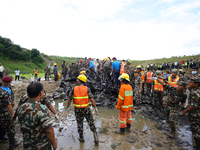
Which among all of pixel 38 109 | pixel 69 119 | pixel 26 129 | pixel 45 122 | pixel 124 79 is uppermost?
pixel 124 79

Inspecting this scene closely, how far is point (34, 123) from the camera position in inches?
67.5

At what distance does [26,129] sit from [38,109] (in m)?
0.36

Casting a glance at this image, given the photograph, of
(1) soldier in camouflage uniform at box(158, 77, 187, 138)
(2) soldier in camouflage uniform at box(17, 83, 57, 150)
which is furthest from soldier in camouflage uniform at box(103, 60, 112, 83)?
(2) soldier in camouflage uniform at box(17, 83, 57, 150)

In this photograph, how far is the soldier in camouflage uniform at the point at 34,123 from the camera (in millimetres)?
1713

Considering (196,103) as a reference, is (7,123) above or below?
below

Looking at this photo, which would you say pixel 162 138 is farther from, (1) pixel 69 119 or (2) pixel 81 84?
(1) pixel 69 119

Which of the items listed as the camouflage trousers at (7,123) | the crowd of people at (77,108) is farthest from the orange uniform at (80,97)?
the camouflage trousers at (7,123)

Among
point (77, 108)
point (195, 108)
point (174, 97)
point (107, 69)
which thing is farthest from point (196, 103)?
point (107, 69)

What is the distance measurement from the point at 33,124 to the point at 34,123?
2 cm

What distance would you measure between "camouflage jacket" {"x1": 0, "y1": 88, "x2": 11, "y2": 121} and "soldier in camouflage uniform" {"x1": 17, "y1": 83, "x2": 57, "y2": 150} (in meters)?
1.62

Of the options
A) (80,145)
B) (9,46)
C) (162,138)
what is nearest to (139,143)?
(162,138)

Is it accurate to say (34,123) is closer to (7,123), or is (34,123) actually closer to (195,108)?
(7,123)

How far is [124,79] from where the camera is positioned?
3746 mm

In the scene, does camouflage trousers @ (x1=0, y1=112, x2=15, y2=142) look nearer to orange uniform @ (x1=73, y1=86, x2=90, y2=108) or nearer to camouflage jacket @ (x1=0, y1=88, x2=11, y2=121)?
camouflage jacket @ (x1=0, y1=88, x2=11, y2=121)
